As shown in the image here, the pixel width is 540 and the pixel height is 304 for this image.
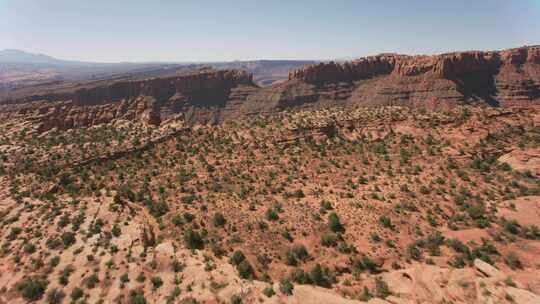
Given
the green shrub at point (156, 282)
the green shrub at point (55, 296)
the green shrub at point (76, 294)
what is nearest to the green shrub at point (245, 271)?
the green shrub at point (156, 282)

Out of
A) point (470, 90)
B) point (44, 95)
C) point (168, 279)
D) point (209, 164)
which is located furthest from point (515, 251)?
point (44, 95)

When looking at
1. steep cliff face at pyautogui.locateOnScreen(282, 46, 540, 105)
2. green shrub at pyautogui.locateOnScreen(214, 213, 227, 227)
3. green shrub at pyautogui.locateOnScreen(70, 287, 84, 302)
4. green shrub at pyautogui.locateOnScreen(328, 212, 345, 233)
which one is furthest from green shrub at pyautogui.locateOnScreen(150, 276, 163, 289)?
steep cliff face at pyautogui.locateOnScreen(282, 46, 540, 105)

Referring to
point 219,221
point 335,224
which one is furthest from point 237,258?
point 335,224

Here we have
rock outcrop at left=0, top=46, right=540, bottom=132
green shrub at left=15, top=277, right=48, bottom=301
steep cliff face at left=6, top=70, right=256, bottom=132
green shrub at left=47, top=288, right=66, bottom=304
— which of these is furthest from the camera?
steep cliff face at left=6, top=70, right=256, bottom=132

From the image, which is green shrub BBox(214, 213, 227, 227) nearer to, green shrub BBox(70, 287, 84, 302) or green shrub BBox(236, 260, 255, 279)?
green shrub BBox(236, 260, 255, 279)

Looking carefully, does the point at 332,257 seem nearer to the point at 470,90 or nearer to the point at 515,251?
the point at 515,251

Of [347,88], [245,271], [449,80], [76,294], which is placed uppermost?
[449,80]

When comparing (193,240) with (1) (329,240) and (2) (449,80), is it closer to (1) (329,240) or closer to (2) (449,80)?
(1) (329,240)

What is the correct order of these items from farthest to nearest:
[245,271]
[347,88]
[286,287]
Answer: [347,88]
[245,271]
[286,287]
